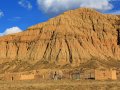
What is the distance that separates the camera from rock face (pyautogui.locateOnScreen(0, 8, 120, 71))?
137 m

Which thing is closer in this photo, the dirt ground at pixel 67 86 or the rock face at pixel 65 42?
the dirt ground at pixel 67 86

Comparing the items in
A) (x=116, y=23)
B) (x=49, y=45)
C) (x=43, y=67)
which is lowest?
(x=43, y=67)

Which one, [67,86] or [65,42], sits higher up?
[65,42]

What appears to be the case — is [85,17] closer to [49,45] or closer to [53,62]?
[49,45]

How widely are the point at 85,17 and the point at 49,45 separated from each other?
78.3 ft

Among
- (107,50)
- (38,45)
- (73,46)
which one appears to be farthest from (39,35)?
(107,50)

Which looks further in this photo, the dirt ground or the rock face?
the rock face

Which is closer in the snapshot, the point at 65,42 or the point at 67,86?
the point at 67,86

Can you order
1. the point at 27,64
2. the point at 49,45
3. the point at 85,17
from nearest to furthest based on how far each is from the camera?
the point at 27,64 → the point at 49,45 → the point at 85,17

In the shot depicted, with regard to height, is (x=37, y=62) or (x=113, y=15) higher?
(x=113, y=15)

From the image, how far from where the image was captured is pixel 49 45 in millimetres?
147000

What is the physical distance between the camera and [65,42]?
145m

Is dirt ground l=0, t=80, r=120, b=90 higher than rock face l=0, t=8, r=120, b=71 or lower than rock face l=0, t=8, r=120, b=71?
lower

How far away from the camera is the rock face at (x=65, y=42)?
137 metres
